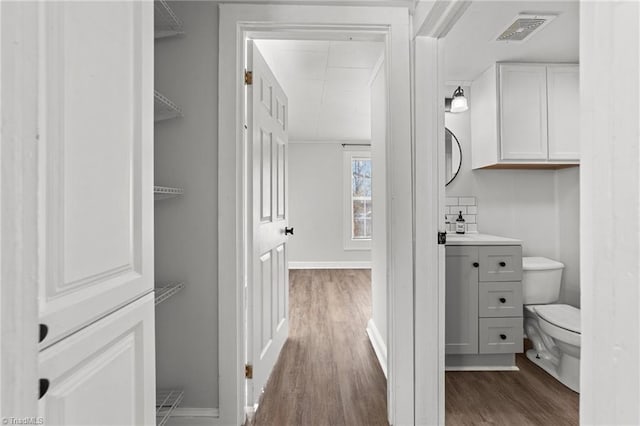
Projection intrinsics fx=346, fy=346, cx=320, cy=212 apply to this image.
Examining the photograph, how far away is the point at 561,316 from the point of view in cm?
217

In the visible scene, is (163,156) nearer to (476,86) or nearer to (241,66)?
(241,66)

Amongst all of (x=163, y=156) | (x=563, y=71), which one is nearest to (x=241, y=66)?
(x=163, y=156)

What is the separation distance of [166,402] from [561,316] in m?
2.30

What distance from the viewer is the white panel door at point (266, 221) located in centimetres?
179

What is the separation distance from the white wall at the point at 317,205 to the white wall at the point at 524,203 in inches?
126

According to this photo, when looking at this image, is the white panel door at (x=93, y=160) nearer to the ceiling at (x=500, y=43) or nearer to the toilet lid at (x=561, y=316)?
the ceiling at (x=500, y=43)

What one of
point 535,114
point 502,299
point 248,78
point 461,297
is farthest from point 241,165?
point 535,114

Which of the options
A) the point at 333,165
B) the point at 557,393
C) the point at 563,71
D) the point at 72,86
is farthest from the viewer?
the point at 333,165

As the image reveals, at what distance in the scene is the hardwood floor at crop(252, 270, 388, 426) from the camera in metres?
1.78

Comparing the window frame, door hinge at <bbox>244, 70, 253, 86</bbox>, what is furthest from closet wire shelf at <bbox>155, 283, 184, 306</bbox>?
the window frame

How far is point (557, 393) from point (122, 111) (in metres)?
2.56

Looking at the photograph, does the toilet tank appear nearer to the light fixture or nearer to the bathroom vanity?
the bathroom vanity

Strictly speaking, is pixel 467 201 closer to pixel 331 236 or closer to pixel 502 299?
pixel 502 299

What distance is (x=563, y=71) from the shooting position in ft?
8.29
